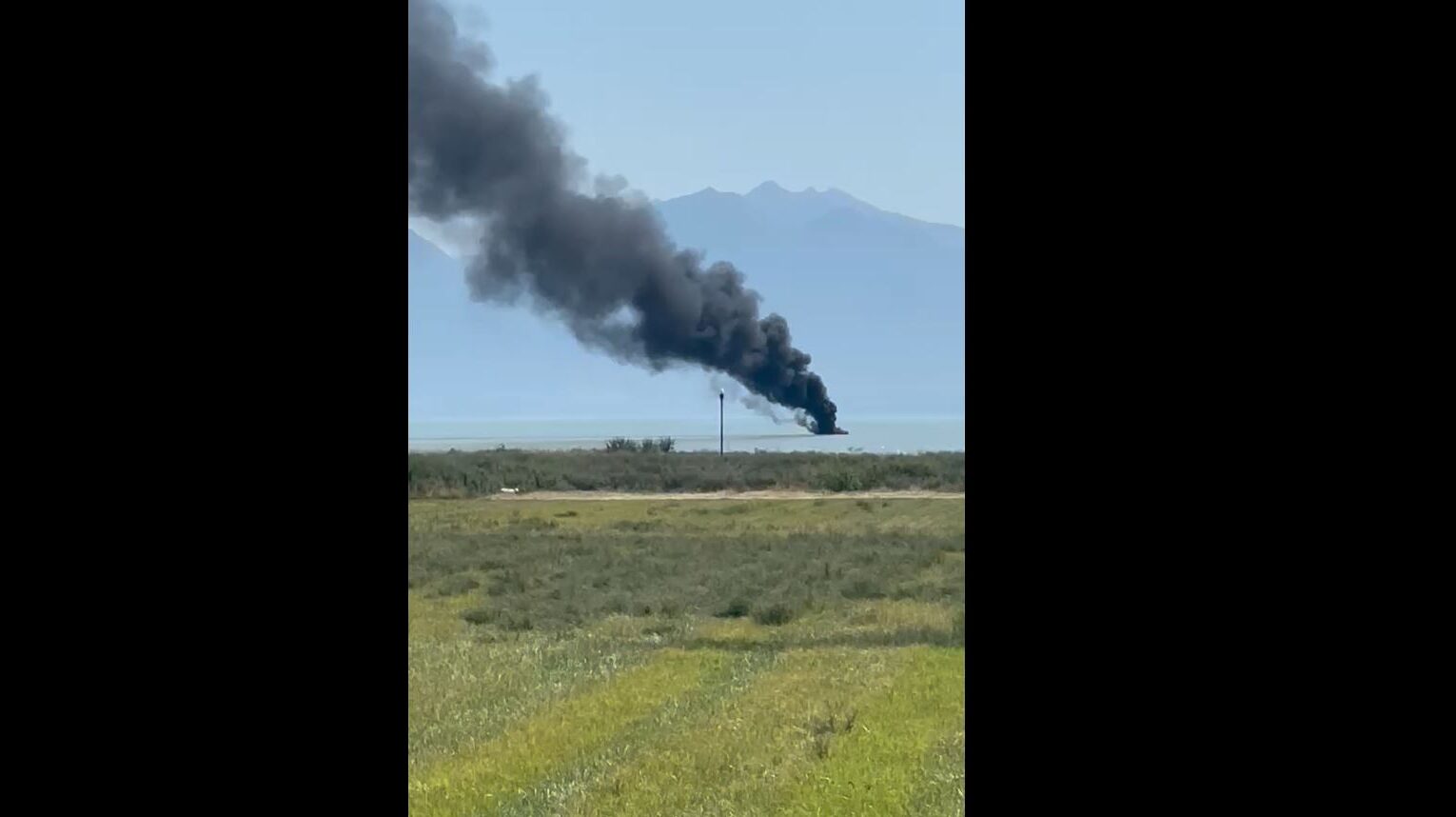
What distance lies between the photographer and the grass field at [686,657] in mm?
4336

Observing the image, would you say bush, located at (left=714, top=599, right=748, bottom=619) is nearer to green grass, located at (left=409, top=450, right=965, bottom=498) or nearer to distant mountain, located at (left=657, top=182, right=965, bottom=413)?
green grass, located at (left=409, top=450, right=965, bottom=498)

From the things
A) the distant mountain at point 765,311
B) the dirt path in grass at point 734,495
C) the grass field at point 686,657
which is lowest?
the grass field at point 686,657

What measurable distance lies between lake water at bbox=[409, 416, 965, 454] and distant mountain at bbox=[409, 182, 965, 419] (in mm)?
157

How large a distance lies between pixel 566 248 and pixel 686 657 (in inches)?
176

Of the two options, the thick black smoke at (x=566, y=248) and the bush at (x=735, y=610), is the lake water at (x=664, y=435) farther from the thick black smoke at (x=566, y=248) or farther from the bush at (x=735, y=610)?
the bush at (x=735, y=610)

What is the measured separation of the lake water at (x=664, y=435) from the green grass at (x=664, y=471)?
0.07 meters

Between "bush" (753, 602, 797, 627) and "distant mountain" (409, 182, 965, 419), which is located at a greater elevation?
"distant mountain" (409, 182, 965, 419)

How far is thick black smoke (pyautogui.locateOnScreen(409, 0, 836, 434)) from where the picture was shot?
27.7ft

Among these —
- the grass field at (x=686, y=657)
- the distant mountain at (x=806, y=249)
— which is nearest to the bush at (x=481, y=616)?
the grass field at (x=686, y=657)

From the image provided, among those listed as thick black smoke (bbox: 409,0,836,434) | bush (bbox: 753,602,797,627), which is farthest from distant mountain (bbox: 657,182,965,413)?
bush (bbox: 753,602,797,627)
